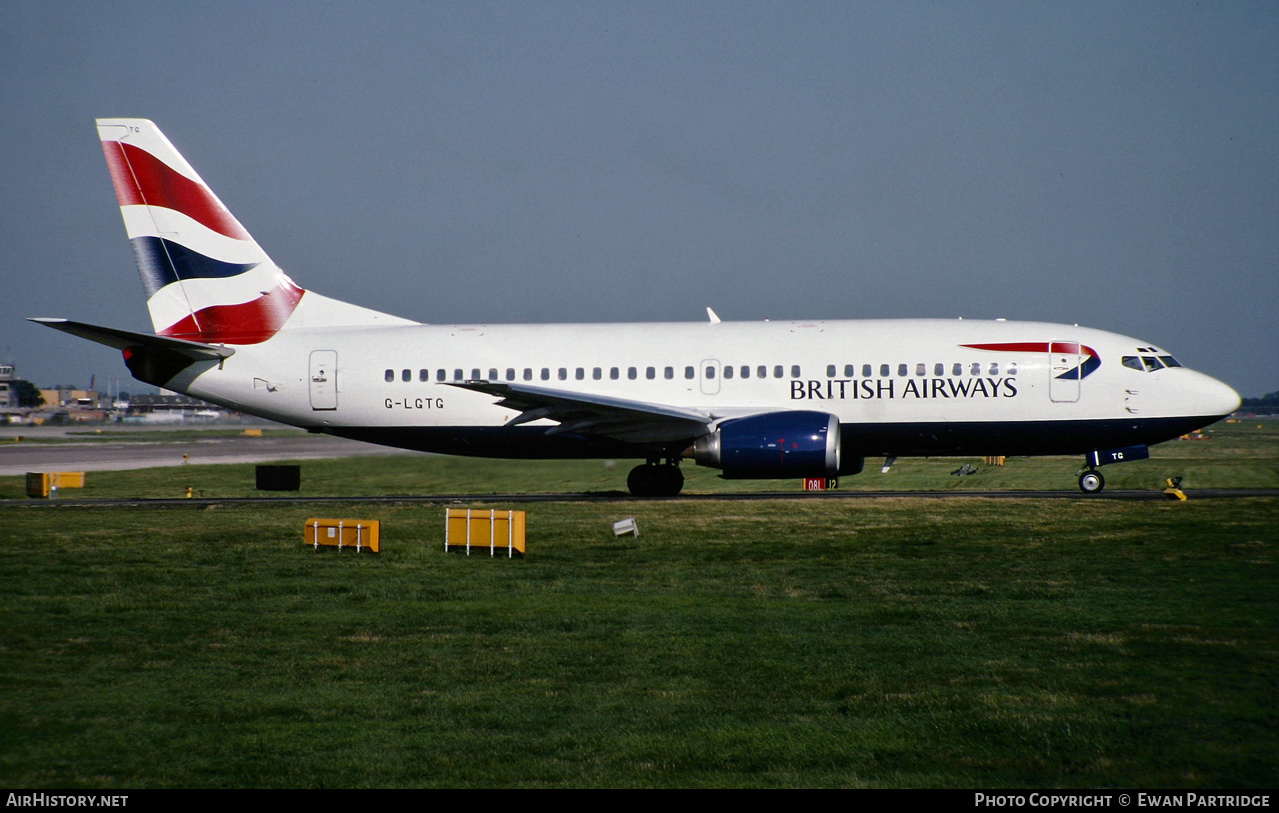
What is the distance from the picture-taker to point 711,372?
1037 inches

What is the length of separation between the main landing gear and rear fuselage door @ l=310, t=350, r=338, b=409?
7.87 metres

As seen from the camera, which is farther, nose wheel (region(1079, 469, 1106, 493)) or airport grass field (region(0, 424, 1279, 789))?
nose wheel (region(1079, 469, 1106, 493))

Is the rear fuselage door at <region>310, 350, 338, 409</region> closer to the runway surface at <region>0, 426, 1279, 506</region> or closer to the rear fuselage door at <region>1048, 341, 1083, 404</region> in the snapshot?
the runway surface at <region>0, 426, 1279, 506</region>

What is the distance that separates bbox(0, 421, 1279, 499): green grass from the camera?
30.2 meters

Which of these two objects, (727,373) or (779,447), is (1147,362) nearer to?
(779,447)

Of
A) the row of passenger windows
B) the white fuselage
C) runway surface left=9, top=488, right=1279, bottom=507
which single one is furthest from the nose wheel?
the row of passenger windows

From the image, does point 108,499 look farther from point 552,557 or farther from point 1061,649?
point 1061,649

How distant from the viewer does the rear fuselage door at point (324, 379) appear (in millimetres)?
27656

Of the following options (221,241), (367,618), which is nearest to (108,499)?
(221,241)

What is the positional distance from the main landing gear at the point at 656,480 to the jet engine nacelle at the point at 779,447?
124 inches

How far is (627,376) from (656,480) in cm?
289

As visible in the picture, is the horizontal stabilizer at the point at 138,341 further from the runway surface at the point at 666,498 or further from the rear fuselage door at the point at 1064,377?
the rear fuselage door at the point at 1064,377

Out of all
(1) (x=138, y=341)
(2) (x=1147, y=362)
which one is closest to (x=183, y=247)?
(1) (x=138, y=341)

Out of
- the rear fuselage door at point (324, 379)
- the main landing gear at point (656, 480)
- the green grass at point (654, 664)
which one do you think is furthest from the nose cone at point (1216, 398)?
the rear fuselage door at point (324, 379)
